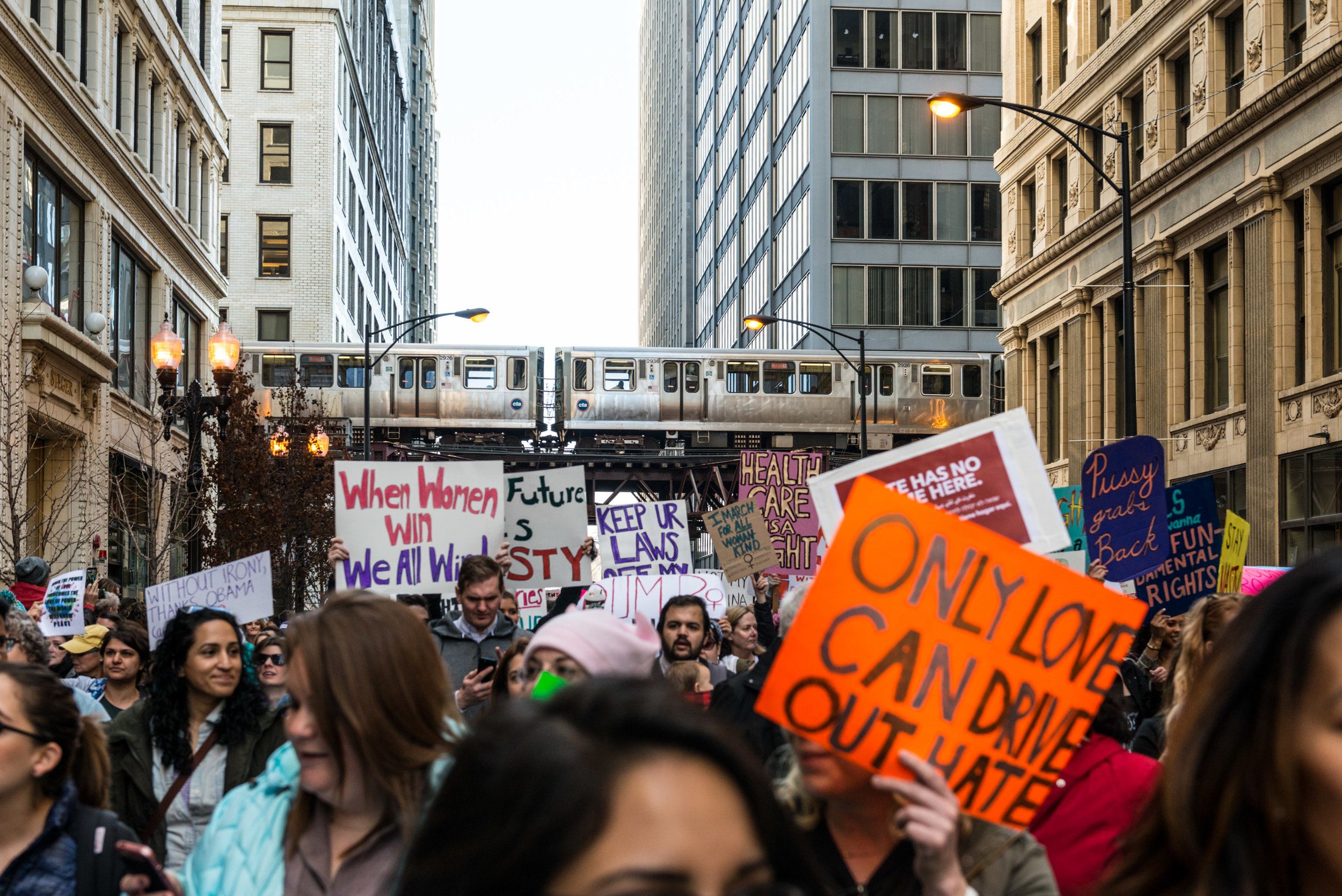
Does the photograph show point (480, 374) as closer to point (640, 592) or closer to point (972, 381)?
point (972, 381)

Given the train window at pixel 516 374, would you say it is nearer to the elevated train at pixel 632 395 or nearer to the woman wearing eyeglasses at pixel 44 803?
the elevated train at pixel 632 395

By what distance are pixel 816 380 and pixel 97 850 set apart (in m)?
43.4

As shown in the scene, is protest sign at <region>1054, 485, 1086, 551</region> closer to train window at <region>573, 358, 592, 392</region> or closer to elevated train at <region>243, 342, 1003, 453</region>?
elevated train at <region>243, 342, 1003, 453</region>

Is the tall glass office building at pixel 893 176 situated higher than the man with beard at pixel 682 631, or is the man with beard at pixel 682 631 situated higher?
the tall glass office building at pixel 893 176

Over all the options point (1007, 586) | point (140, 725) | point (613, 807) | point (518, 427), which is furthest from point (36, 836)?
point (518, 427)

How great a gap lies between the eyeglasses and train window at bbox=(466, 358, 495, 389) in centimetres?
4130

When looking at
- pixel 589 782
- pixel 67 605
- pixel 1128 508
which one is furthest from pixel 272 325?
pixel 589 782

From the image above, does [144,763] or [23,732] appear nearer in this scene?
[23,732]

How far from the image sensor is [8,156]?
827 inches

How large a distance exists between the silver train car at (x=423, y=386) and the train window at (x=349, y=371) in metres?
0.02

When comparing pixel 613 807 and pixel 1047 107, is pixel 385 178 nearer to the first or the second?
pixel 1047 107

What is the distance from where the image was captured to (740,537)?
16047mm

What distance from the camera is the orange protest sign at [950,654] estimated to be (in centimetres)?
319

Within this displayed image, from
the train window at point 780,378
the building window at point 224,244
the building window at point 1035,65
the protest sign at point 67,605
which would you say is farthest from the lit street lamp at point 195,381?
the building window at point 224,244
